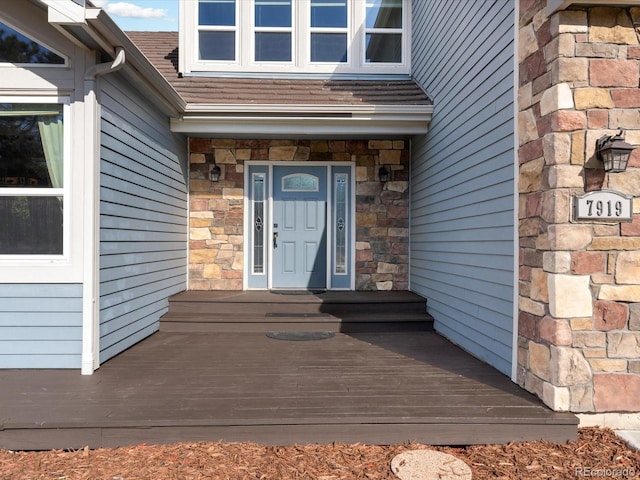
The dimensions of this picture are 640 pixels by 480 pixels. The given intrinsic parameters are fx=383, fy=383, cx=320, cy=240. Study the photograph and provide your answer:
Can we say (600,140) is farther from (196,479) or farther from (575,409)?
(196,479)

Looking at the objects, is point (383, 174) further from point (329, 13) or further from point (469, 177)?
point (329, 13)

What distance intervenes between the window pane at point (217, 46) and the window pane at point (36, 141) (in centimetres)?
290

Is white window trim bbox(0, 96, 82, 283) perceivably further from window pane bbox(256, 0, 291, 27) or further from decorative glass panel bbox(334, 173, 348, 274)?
window pane bbox(256, 0, 291, 27)

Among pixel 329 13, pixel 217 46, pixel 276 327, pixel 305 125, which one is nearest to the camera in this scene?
pixel 276 327

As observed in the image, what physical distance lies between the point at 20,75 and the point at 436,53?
4.15 m

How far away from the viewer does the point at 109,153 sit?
3.27 metres

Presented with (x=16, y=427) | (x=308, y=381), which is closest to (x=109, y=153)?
(x=16, y=427)

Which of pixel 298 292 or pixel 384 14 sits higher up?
pixel 384 14

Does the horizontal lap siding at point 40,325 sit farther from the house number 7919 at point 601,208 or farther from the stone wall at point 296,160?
the house number 7919 at point 601,208

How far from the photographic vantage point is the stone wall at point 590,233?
8.04 ft

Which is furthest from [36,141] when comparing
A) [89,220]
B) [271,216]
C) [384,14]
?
[384,14]

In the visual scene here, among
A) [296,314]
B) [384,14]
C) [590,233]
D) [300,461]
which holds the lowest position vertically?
[300,461]

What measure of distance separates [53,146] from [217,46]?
3.19 meters

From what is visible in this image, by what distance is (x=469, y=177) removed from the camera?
11.9ft
